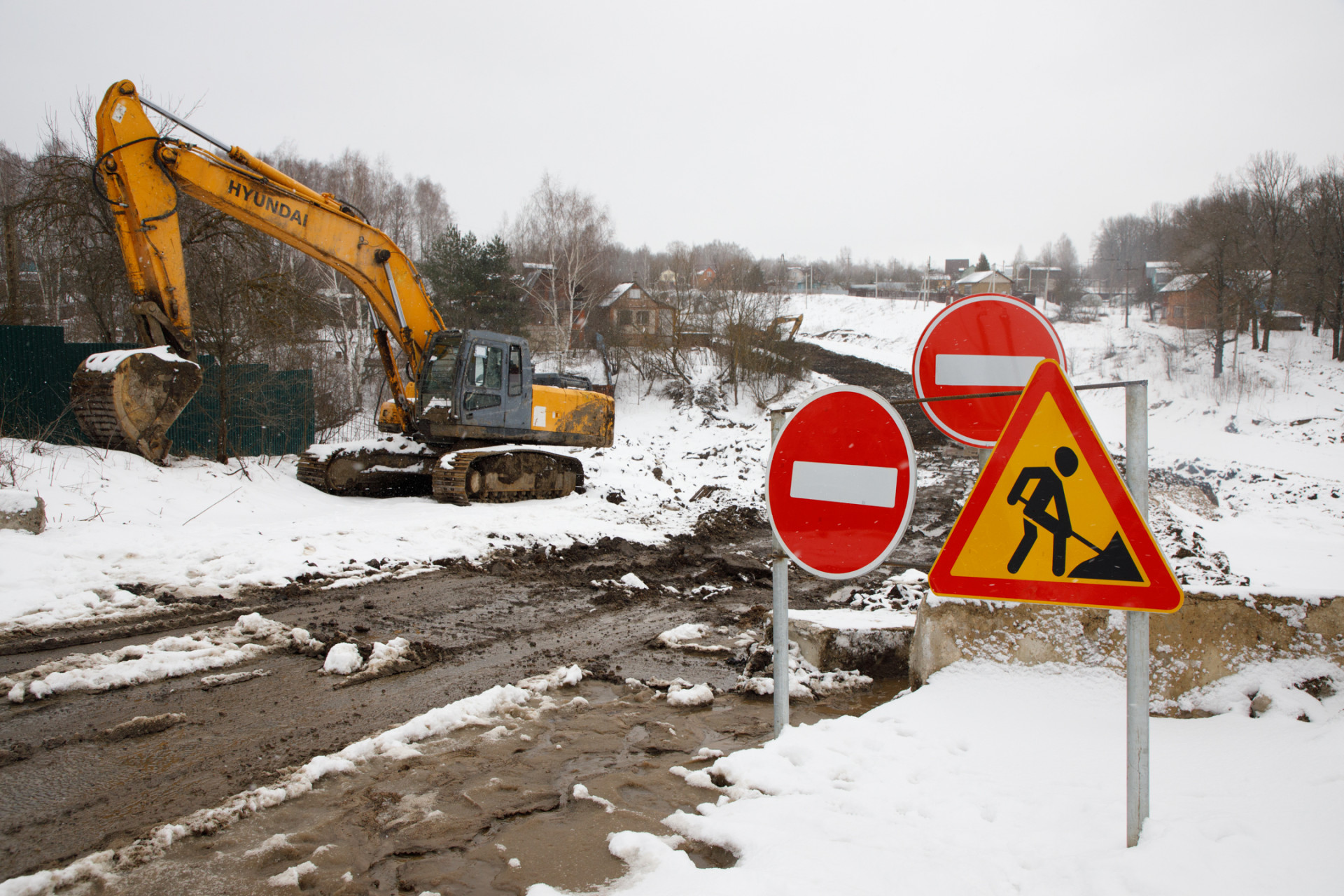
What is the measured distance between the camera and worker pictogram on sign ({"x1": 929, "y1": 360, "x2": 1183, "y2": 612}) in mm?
2260

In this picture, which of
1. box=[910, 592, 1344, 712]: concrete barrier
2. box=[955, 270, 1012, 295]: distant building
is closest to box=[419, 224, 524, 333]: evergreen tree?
box=[910, 592, 1344, 712]: concrete barrier

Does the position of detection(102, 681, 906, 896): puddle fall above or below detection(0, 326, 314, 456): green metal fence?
below

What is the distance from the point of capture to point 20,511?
24.1 ft

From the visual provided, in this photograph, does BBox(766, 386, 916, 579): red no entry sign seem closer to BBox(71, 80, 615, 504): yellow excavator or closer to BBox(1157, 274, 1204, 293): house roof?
BBox(71, 80, 615, 504): yellow excavator

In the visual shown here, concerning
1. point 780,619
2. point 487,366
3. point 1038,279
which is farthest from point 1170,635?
point 1038,279

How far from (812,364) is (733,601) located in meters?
26.3

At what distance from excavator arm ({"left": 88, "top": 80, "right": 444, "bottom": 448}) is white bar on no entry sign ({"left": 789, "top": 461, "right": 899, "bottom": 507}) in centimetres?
930

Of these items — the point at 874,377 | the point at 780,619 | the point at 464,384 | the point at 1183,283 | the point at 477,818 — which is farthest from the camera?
the point at 1183,283

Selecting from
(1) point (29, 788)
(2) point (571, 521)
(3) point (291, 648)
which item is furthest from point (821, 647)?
(2) point (571, 521)

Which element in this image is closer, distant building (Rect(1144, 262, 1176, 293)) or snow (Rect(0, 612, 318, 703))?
snow (Rect(0, 612, 318, 703))

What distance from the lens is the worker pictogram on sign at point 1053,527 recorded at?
226 cm

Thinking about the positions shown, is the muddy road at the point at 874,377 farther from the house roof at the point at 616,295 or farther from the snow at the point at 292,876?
the snow at the point at 292,876

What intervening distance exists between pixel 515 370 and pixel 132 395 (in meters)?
5.37

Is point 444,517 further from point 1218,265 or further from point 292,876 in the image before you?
point 1218,265
